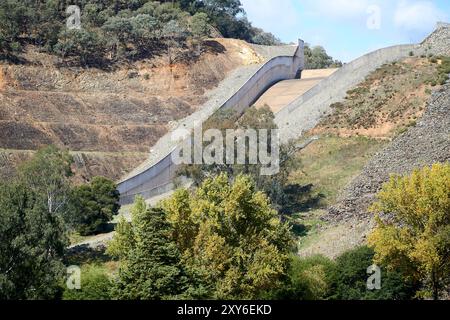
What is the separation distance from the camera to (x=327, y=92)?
69.6 metres

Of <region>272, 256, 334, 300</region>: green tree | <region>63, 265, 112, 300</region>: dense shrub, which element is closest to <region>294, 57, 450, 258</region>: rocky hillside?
<region>272, 256, 334, 300</region>: green tree

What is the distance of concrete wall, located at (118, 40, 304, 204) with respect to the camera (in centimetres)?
5800

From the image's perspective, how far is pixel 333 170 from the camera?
55875 mm

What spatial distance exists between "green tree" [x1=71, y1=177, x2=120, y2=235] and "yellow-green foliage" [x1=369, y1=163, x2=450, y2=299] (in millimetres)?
20065

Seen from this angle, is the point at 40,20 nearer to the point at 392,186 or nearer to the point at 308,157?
the point at 308,157

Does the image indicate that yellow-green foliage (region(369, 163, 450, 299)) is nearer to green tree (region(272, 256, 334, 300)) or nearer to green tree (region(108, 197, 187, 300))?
green tree (region(272, 256, 334, 300))

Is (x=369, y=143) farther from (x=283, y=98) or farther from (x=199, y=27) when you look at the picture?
(x=199, y=27)

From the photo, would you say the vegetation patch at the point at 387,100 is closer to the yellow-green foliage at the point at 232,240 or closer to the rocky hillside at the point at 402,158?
the rocky hillside at the point at 402,158

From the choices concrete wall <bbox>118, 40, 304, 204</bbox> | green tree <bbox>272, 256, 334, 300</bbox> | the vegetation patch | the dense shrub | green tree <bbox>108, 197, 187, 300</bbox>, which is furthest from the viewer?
the vegetation patch

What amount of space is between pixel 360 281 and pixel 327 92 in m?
35.3

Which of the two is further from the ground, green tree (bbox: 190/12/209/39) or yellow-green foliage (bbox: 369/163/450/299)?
green tree (bbox: 190/12/209/39)

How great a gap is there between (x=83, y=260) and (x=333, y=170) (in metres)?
18.6

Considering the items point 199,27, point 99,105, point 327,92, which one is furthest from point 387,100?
point 199,27
